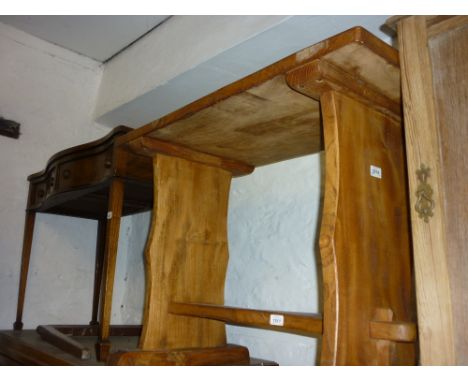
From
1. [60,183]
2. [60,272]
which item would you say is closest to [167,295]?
A: [60,183]

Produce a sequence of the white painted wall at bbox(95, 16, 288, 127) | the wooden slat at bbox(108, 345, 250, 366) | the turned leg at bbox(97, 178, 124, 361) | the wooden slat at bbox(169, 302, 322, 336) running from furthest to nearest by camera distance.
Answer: the white painted wall at bbox(95, 16, 288, 127), the turned leg at bbox(97, 178, 124, 361), the wooden slat at bbox(108, 345, 250, 366), the wooden slat at bbox(169, 302, 322, 336)

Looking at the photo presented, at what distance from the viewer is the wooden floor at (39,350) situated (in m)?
1.51

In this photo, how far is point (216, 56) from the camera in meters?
1.92

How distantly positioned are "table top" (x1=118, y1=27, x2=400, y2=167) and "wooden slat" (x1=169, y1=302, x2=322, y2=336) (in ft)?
1.69

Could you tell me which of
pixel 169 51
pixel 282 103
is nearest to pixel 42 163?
pixel 169 51

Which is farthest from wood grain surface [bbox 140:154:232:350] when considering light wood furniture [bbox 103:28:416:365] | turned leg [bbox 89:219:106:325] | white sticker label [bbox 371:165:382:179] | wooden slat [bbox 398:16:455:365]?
turned leg [bbox 89:219:106:325]

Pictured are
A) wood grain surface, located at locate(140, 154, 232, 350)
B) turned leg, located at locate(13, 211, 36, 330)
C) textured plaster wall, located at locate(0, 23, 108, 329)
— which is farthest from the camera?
textured plaster wall, located at locate(0, 23, 108, 329)

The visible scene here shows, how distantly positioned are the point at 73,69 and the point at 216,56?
55.4 inches

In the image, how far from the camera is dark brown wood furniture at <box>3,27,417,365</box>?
0.90 meters

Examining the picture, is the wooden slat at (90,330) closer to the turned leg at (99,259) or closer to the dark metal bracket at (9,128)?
the turned leg at (99,259)

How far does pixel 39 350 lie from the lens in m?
1.66

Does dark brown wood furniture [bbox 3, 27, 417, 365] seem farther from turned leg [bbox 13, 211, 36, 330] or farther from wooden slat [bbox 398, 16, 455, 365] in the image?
turned leg [bbox 13, 211, 36, 330]

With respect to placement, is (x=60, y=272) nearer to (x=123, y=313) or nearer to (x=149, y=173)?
(x=123, y=313)

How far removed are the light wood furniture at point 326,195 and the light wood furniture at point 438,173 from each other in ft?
0.24
